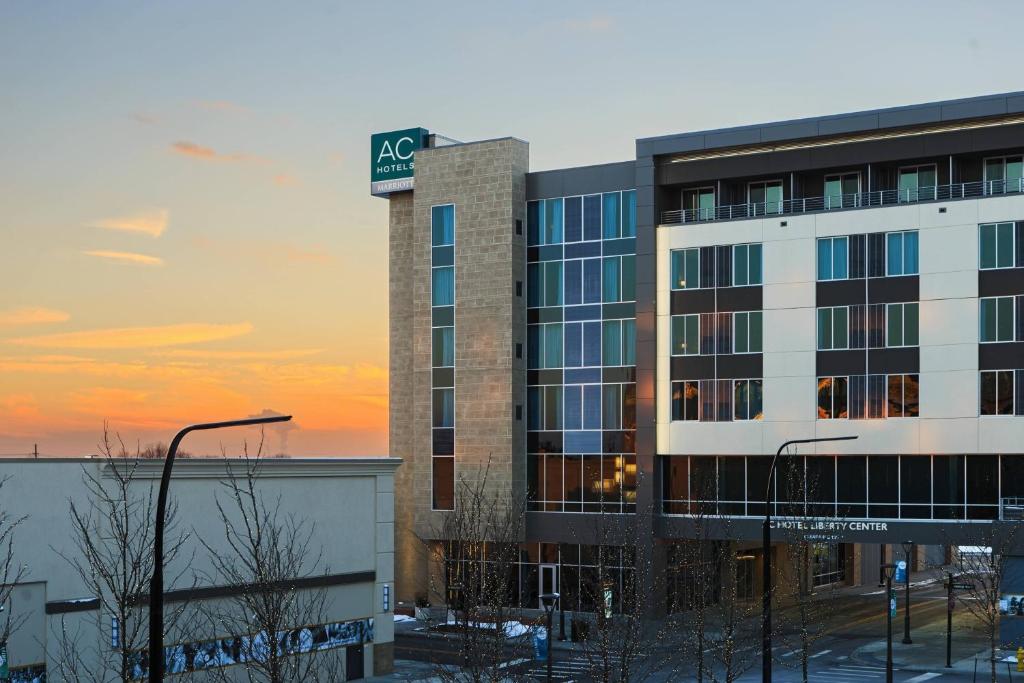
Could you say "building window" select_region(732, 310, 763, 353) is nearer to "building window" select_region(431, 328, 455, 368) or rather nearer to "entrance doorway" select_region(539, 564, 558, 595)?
"entrance doorway" select_region(539, 564, 558, 595)

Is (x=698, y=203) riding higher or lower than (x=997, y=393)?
higher

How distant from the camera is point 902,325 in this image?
6825 centimetres

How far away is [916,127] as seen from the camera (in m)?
67.9

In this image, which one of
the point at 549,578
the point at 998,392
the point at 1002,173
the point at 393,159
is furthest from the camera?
the point at 393,159

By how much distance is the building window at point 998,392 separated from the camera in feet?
215

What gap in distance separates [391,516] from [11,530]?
1842cm

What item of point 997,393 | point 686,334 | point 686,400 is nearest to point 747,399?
point 686,400

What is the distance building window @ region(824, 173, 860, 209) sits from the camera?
236ft

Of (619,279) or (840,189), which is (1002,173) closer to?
(840,189)

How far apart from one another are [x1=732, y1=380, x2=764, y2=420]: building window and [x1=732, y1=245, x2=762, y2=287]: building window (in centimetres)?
525

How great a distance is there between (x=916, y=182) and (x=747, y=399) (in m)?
14.1

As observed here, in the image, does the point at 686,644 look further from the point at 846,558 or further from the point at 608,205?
the point at 846,558

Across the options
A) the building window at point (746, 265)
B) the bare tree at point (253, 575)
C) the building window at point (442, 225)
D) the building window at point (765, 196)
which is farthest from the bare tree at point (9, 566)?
the building window at point (765, 196)

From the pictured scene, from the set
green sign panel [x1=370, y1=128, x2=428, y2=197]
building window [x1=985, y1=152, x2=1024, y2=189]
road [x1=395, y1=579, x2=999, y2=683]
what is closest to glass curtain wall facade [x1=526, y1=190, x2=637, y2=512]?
green sign panel [x1=370, y1=128, x2=428, y2=197]
